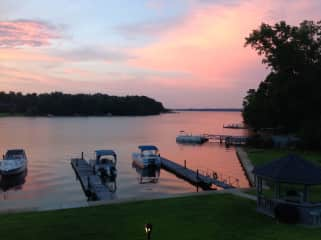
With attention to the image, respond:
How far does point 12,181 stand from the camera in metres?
40.6

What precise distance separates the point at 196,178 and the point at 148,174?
911 cm

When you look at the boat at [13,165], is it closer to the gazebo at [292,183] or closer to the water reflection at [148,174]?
the water reflection at [148,174]

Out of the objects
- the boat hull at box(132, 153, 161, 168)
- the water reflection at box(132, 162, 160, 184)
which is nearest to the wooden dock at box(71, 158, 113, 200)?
the water reflection at box(132, 162, 160, 184)

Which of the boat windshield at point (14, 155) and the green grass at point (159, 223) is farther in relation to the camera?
the boat windshield at point (14, 155)

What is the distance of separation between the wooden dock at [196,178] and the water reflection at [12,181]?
16.5 m

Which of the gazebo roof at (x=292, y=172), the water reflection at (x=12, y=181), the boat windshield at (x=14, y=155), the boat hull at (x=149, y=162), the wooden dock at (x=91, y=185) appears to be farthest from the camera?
the boat hull at (x=149, y=162)

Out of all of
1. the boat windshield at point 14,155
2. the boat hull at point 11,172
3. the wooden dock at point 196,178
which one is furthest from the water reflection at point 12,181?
the wooden dock at point 196,178

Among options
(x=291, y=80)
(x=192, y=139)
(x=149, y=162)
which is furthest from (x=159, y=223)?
(x=192, y=139)

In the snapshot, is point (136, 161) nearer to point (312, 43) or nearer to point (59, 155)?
point (59, 155)

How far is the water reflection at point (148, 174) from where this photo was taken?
41.0m

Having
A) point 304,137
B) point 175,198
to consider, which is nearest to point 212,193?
point 175,198

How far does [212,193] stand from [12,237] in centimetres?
1236

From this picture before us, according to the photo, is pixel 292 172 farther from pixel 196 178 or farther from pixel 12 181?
pixel 12 181

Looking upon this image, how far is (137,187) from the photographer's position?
1451 inches
